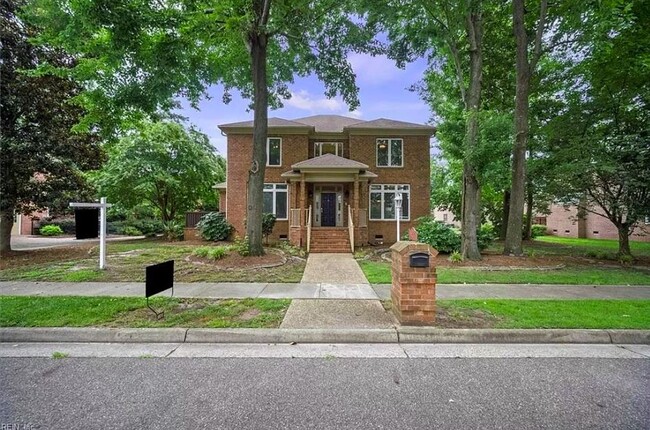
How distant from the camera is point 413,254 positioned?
4.57 meters

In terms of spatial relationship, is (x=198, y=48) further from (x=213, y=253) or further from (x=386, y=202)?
(x=386, y=202)

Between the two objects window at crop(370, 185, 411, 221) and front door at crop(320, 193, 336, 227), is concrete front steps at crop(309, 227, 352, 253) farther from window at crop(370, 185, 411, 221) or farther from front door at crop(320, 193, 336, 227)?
window at crop(370, 185, 411, 221)

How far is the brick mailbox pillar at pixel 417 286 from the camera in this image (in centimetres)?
454

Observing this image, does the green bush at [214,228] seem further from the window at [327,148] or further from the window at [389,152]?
the window at [389,152]

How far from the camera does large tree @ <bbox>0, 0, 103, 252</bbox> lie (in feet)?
33.4

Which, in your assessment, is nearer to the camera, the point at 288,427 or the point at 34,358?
the point at 288,427

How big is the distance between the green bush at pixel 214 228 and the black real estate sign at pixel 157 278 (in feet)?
34.2

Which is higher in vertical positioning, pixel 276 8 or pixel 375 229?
pixel 276 8

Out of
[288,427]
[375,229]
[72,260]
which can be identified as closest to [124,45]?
[72,260]

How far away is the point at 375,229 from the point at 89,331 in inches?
555

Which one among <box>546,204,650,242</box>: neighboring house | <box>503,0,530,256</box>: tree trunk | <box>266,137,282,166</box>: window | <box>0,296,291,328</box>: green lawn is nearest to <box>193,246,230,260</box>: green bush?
<box>0,296,291,328</box>: green lawn

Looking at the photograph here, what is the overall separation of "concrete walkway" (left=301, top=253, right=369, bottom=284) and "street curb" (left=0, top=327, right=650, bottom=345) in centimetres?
340

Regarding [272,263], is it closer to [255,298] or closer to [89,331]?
[255,298]

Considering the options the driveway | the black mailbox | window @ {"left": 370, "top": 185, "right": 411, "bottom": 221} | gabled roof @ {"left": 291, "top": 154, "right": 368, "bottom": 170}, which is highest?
gabled roof @ {"left": 291, "top": 154, "right": 368, "bottom": 170}
